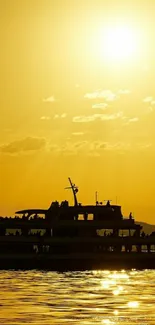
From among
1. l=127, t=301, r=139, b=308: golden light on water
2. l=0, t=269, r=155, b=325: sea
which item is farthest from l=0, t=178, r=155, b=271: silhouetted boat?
l=127, t=301, r=139, b=308: golden light on water

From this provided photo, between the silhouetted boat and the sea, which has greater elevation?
the silhouetted boat

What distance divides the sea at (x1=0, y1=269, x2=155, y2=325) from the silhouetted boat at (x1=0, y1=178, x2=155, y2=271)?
13945 millimetres

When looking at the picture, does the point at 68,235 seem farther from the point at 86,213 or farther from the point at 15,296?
the point at 15,296

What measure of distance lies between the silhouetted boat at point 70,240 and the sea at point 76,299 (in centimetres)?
1395

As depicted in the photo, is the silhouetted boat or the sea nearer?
the sea

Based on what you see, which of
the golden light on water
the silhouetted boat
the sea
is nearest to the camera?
the sea

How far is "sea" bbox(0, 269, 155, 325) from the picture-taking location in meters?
48.3

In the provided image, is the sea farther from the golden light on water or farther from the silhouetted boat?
the silhouetted boat

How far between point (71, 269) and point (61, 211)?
8.30m

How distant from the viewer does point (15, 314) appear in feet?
163

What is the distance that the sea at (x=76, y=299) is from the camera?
48.3 metres

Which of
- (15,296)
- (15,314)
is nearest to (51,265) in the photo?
(15,296)

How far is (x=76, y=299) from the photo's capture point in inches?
2452

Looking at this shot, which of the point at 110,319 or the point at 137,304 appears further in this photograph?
the point at 137,304
